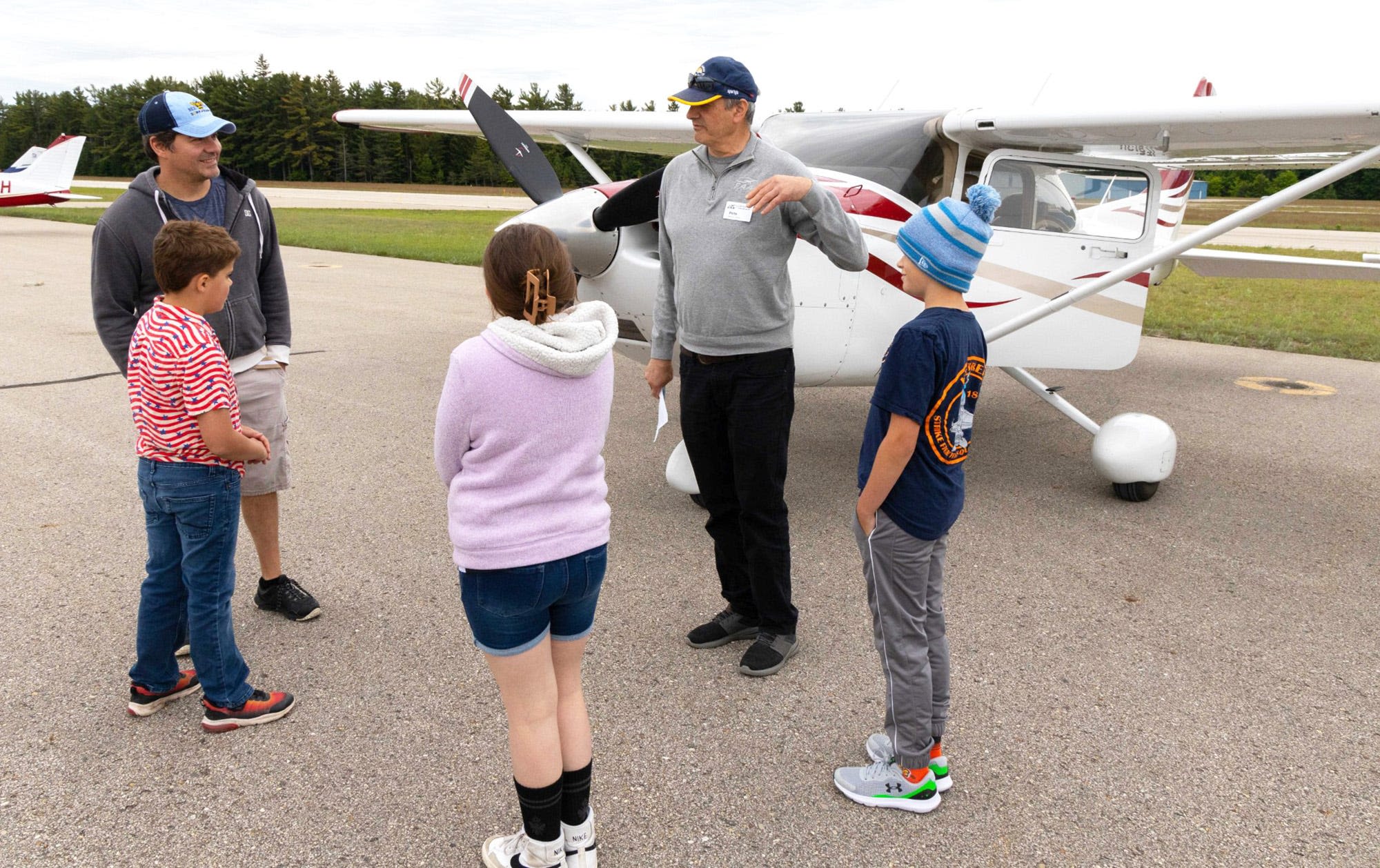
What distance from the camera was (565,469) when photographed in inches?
68.5

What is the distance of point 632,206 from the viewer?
3375mm

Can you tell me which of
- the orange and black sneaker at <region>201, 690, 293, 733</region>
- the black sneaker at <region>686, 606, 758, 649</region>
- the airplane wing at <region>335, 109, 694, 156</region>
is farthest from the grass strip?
the orange and black sneaker at <region>201, 690, 293, 733</region>

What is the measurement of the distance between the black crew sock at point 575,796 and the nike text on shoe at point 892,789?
2.34 feet

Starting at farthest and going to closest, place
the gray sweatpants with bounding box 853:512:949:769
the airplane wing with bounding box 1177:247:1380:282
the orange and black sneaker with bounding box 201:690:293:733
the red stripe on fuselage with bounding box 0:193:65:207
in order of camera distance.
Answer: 1. the red stripe on fuselage with bounding box 0:193:65:207
2. the airplane wing with bounding box 1177:247:1380:282
3. the orange and black sneaker with bounding box 201:690:293:733
4. the gray sweatpants with bounding box 853:512:949:769

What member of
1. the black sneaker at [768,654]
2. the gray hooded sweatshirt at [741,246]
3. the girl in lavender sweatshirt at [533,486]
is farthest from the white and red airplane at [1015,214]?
the girl in lavender sweatshirt at [533,486]

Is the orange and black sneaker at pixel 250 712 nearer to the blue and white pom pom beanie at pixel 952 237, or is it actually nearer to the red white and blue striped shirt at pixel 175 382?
the red white and blue striped shirt at pixel 175 382

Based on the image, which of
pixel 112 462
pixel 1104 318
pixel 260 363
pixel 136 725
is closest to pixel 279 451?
pixel 260 363

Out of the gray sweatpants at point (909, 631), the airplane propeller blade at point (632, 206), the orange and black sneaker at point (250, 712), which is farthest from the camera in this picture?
the airplane propeller blade at point (632, 206)

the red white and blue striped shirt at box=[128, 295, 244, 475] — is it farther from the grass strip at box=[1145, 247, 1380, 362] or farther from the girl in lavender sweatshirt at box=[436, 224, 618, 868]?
the grass strip at box=[1145, 247, 1380, 362]

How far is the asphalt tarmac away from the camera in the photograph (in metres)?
2.14

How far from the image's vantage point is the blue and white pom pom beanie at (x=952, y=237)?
6.50 ft

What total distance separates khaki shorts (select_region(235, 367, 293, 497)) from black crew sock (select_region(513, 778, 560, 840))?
1.53m

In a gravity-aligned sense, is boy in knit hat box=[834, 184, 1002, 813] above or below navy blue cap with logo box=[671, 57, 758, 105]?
below

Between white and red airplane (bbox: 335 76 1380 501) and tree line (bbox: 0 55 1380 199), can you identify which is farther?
tree line (bbox: 0 55 1380 199)
